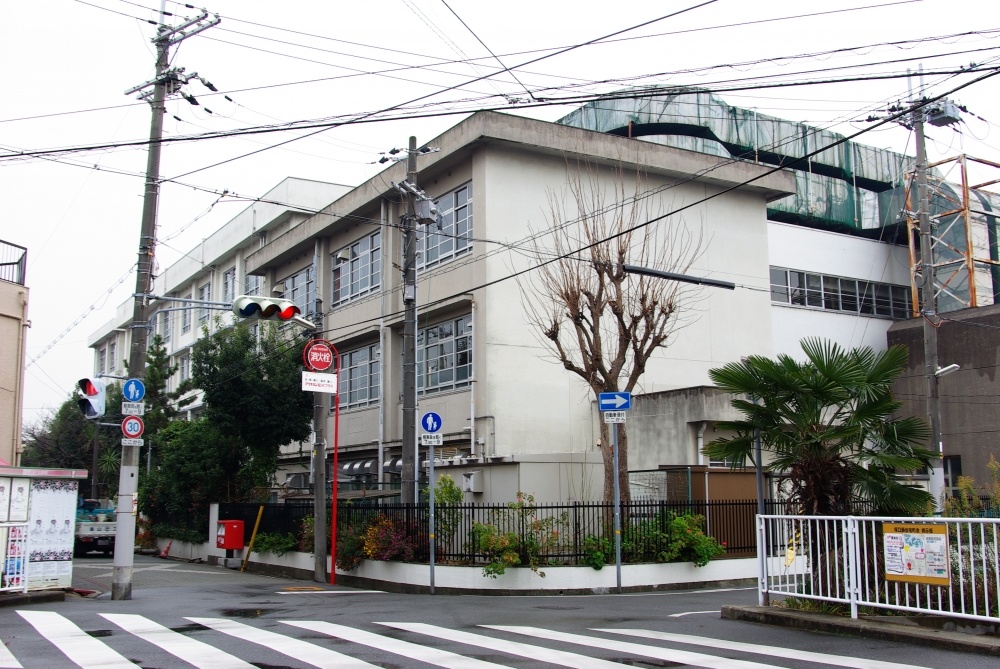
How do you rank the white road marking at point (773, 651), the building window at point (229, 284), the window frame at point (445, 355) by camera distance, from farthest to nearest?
the building window at point (229, 284) → the window frame at point (445, 355) → the white road marking at point (773, 651)

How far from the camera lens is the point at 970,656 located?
8.76 m

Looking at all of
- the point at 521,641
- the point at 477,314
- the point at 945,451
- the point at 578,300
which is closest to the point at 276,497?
the point at 477,314

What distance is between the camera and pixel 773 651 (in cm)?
931

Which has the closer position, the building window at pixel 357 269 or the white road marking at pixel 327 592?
the white road marking at pixel 327 592

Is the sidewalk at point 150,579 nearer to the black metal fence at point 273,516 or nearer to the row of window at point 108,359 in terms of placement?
the black metal fence at point 273,516

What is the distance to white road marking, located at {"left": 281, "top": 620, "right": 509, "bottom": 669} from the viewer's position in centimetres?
880

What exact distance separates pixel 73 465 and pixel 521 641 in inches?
2198

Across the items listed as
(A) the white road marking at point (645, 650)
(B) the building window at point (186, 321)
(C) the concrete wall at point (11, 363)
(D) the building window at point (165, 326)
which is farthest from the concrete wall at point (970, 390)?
(D) the building window at point (165, 326)

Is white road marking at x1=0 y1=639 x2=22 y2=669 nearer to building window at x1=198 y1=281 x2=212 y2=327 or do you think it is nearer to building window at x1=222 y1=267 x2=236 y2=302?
building window at x1=222 y1=267 x2=236 y2=302

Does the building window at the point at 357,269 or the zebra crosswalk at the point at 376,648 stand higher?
the building window at the point at 357,269

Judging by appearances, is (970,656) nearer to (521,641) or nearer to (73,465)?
(521,641)

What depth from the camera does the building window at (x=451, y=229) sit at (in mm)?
26172

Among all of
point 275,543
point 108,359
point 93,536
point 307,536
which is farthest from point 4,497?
point 108,359

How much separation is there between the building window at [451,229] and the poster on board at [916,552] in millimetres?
16893
